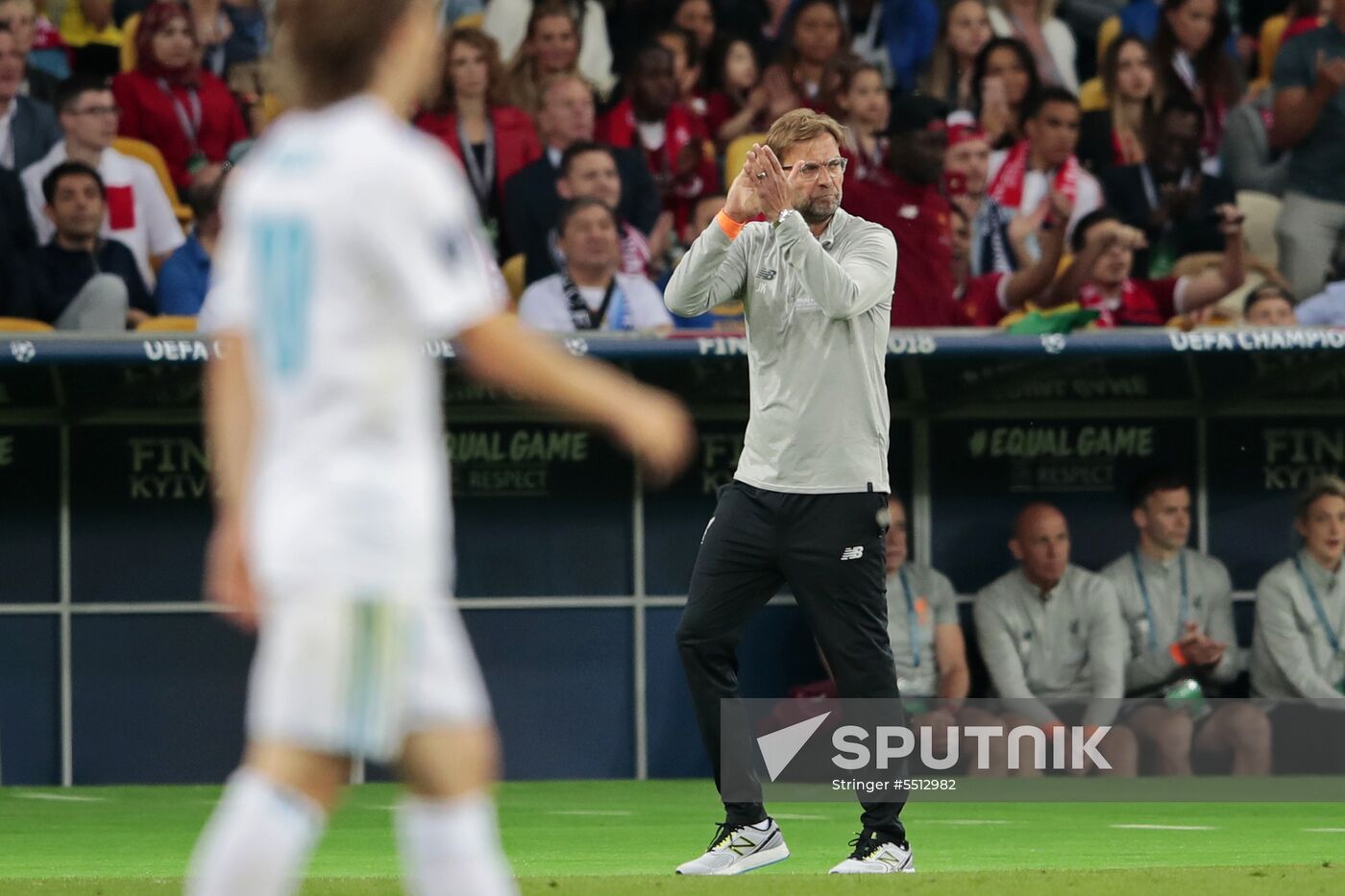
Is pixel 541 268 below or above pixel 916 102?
below

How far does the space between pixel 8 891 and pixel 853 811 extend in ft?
13.4

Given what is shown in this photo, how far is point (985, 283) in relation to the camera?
11.4 m

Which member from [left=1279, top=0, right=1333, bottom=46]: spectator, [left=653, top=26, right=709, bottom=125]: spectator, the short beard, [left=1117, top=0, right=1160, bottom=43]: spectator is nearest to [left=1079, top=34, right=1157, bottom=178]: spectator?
[left=1279, top=0, right=1333, bottom=46]: spectator

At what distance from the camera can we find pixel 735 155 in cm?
1194

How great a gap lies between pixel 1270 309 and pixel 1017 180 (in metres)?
1.73

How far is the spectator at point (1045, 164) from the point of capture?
12188mm

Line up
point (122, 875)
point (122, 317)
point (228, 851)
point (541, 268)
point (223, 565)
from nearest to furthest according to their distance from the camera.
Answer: point (228, 851) → point (223, 565) → point (122, 875) → point (122, 317) → point (541, 268)

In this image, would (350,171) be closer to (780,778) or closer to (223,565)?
(223,565)

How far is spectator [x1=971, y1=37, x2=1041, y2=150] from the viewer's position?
1272 cm

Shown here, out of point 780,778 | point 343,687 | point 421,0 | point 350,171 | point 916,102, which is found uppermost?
point 916,102

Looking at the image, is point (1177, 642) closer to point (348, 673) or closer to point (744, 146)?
point (744, 146)

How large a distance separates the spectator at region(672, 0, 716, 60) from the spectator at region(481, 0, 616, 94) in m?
0.47

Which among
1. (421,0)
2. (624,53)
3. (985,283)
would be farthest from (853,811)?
(421,0)

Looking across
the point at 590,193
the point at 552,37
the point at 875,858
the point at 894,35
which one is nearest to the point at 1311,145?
the point at 894,35
